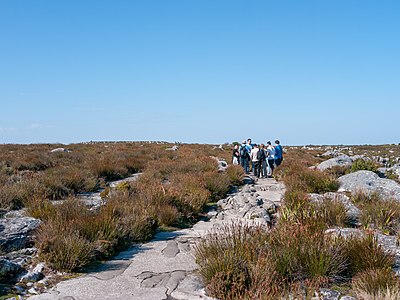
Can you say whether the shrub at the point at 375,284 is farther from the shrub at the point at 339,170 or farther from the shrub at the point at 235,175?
the shrub at the point at 339,170

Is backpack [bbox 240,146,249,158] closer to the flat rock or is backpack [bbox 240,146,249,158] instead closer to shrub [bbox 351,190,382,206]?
shrub [bbox 351,190,382,206]

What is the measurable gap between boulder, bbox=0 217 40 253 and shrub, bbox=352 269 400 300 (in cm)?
563

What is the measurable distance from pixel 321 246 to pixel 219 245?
1531 millimetres

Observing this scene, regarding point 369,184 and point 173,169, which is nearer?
point 369,184

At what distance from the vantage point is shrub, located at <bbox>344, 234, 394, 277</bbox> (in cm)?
507

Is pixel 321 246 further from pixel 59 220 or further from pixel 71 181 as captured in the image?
pixel 71 181

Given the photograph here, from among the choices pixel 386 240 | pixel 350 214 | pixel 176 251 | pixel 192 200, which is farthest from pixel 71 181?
pixel 386 240

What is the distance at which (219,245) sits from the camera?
541 cm

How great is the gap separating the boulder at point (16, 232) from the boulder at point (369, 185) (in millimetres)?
9414

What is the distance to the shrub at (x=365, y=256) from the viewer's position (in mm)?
5074

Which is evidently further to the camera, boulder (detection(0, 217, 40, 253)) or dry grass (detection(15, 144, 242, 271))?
boulder (detection(0, 217, 40, 253))

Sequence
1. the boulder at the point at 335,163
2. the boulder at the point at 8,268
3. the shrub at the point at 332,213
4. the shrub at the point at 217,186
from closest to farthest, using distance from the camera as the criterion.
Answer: the boulder at the point at 8,268 → the shrub at the point at 332,213 → the shrub at the point at 217,186 → the boulder at the point at 335,163

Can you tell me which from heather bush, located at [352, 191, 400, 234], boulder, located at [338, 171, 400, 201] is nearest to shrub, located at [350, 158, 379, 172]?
boulder, located at [338, 171, 400, 201]

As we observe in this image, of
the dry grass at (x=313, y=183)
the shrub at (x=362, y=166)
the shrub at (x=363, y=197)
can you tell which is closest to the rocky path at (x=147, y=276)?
the shrub at (x=363, y=197)
